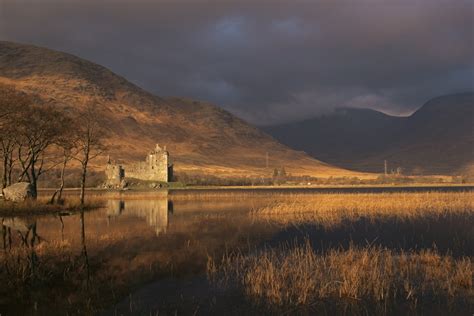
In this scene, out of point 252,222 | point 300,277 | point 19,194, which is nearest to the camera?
point 300,277

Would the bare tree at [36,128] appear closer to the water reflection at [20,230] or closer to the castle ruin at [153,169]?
the water reflection at [20,230]

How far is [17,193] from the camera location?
43.8m

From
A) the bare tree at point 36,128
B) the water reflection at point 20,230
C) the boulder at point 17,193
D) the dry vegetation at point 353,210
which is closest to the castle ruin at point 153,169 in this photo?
the bare tree at point 36,128

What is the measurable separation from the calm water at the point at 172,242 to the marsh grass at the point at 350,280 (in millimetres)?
1483

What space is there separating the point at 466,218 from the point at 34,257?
3513cm

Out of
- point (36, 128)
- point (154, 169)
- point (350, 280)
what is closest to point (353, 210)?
point (350, 280)

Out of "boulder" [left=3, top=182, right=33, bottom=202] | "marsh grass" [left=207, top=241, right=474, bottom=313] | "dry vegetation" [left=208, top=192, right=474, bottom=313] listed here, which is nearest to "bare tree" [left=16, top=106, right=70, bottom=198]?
"boulder" [left=3, top=182, right=33, bottom=202]

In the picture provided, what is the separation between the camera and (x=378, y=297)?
15055 millimetres

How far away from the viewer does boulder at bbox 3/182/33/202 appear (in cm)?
4338

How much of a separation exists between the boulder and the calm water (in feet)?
16.0

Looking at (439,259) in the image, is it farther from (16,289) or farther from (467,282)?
(16,289)

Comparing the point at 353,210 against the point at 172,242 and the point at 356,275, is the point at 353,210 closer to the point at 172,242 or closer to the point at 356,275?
the point at 172,242

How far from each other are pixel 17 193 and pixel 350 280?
126 ft

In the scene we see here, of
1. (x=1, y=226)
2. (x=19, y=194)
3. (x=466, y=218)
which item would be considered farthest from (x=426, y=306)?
(x=19, y=194)
